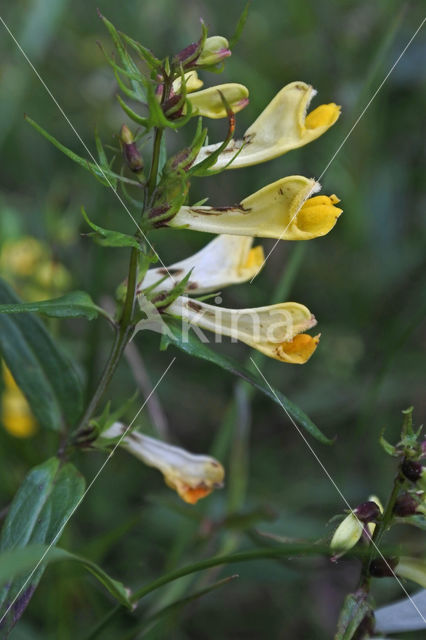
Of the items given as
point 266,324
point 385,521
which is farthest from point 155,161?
point 385,521

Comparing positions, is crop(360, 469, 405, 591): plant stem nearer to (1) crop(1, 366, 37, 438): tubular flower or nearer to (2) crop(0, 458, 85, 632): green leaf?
(2) crop(0, 458, 85, 632): green leaf

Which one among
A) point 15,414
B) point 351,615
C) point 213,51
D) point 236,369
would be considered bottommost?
Answer: point 15,414

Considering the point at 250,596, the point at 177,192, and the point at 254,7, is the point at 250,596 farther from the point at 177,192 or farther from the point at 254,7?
the point at 254,7

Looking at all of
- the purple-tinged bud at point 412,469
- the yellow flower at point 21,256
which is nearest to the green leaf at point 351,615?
the purple-tinged bud at point 412,469

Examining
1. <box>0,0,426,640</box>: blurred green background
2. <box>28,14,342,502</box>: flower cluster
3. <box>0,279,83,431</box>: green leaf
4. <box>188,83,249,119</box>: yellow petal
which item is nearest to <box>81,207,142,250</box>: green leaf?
→ <box>28,14,342,502</box>: flower cluster

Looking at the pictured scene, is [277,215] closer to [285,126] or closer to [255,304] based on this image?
[285,126]

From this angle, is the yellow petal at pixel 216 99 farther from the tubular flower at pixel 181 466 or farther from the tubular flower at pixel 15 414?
the tubular flower at pixel 15 414
